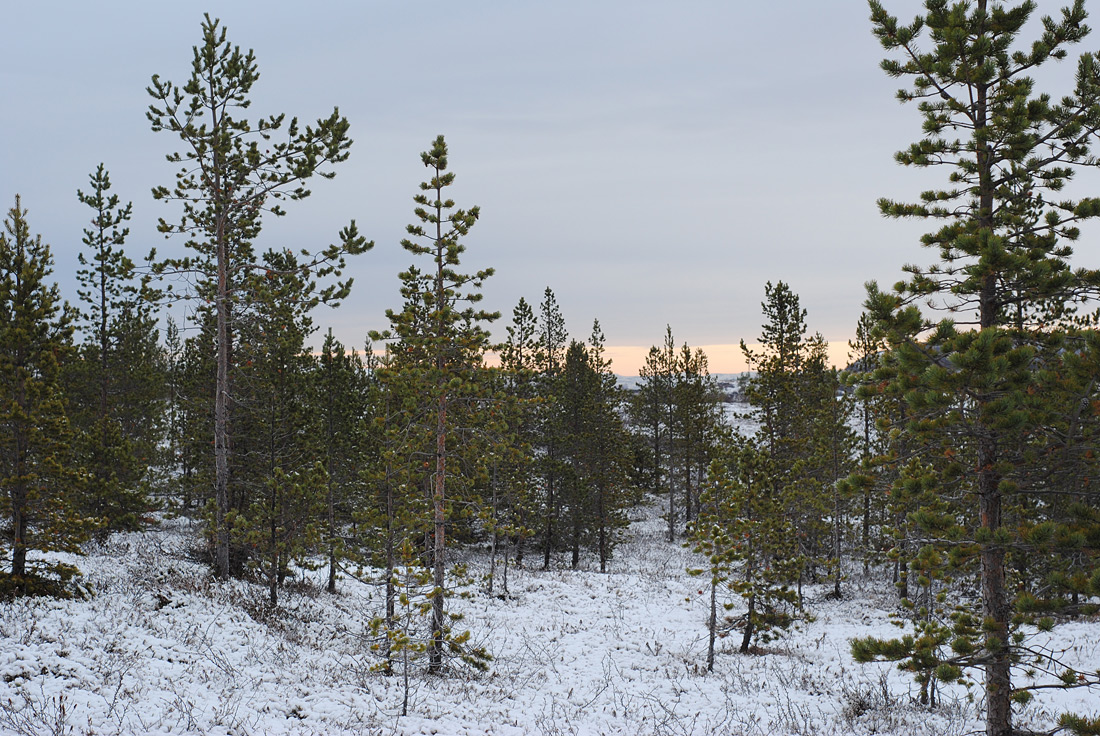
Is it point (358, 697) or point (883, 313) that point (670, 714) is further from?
point (883, 313)

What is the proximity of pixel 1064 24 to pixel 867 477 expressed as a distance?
21.2 ft

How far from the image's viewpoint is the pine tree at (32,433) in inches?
472

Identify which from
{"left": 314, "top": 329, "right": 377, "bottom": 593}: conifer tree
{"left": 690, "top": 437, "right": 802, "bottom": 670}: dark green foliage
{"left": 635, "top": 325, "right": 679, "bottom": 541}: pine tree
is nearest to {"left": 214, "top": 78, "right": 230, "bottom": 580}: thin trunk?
{"left": 314, "top": 329, "right": 377, "bottom": 593}: conifer tree

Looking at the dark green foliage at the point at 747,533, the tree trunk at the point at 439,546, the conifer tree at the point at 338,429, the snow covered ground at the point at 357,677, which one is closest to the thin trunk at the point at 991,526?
the snow covered ground at the point at 357,677

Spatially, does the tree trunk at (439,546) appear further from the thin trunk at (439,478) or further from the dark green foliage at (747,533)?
the dark green foliage at (747,533)

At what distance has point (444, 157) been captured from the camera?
531 inches

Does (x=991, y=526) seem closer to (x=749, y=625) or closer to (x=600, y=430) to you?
(x=749, y=625)

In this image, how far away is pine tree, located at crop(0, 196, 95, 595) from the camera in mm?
11992

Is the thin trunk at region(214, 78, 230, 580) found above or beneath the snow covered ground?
above

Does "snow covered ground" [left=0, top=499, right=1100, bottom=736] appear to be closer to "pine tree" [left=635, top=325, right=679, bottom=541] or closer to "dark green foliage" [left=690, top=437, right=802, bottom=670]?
"dark green foliage" [left=690, top=437, right=802, bottom=670]

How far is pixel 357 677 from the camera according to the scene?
12430 millimetres

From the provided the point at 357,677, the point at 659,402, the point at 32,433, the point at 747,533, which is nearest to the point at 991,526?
the point at 747,533

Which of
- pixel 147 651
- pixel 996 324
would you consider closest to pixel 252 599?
pixel 147 651

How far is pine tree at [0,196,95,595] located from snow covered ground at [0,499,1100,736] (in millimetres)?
1207
